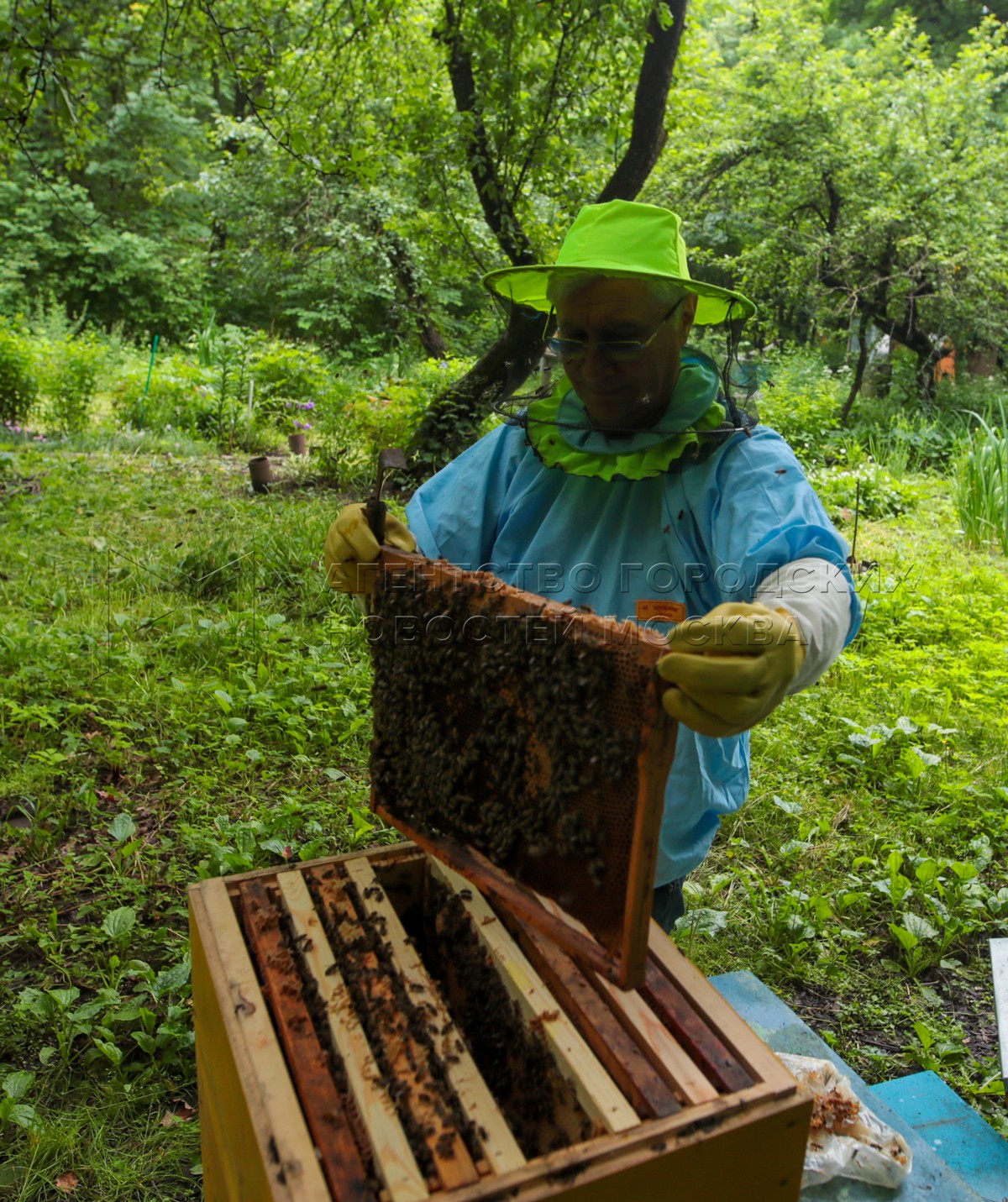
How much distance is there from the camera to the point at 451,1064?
134cm

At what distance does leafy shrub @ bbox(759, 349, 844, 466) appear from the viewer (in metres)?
10.2

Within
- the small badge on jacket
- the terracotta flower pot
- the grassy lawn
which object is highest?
the small badge on jacket

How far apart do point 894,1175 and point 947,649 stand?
12.9 ft

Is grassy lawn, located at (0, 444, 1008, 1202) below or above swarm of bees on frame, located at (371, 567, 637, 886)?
below

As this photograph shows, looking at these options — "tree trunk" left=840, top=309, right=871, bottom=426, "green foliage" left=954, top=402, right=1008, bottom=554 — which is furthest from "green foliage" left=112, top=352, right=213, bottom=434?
"tree trunk" left=840, top=309, right=871, bottom=426

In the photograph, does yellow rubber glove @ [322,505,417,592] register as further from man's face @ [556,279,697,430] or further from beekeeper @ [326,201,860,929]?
man's face @ [556,279,697,430]

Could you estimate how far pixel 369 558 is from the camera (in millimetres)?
1840

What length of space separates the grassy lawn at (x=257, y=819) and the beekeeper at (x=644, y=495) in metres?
1.32

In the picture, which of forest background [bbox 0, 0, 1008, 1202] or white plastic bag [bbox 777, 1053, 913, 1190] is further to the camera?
forest background [bbox 0, 0, 1008, 1202]

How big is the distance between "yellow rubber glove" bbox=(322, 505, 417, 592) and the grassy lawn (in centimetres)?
144

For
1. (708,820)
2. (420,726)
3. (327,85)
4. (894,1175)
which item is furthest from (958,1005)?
(327,85)

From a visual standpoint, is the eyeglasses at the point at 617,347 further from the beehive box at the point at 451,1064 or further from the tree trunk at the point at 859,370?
the tree trunk at the point at 859,370

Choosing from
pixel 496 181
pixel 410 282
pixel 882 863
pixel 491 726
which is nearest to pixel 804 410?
pixel 496 181

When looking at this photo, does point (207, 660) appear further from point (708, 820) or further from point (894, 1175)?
point (894, 1175)
